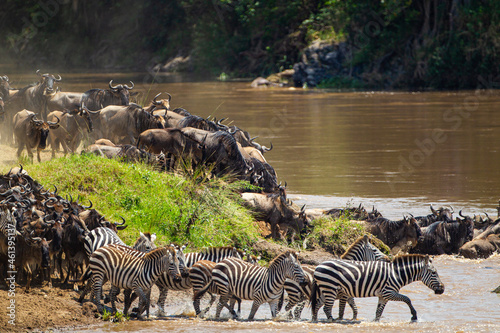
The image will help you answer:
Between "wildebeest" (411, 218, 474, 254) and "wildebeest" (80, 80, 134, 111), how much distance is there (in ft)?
28.6

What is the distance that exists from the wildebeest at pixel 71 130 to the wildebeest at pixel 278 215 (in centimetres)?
531

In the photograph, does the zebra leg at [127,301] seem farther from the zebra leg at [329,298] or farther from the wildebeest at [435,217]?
the wildebeest at [435,217]

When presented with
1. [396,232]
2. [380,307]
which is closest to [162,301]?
[380,307]

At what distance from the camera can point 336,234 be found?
1173cm

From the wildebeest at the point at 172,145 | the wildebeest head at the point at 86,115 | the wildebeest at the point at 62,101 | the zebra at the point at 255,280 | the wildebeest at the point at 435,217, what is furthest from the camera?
the wildebeest at the point at 62,101

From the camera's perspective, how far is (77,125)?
1598 cm

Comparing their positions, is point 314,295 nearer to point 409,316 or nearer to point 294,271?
point 294,271

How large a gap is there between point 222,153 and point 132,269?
5.65m

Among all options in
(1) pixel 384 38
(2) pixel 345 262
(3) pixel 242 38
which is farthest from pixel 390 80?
(2) pixel 345 262

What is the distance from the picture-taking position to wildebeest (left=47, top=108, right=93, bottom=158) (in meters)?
15.8

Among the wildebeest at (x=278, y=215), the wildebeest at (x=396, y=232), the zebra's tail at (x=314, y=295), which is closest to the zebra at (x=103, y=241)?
the zebra's tail at (x=314, y=295)

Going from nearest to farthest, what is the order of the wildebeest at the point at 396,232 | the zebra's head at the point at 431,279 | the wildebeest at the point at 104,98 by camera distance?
the zebra's head at the point at 431,279 < the wildebeest at the point at 396,232 < the wildebeest at the point at 104,98

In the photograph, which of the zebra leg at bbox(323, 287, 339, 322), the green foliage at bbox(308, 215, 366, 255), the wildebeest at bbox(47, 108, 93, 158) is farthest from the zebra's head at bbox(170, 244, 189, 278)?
the wildebeest at bbox(47, 108, 93, 158)

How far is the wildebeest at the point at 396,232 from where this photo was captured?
12.1 metres
